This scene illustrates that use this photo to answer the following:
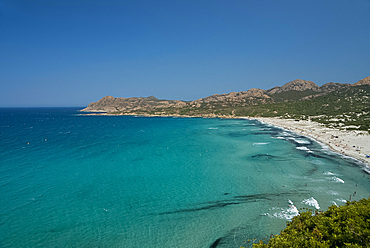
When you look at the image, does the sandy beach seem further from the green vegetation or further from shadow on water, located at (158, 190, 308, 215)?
the green vegetation

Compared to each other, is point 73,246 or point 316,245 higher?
point 316,245

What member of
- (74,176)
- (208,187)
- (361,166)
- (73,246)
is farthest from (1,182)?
(361,166)

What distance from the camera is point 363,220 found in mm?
17328

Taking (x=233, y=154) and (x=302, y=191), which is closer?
(x=302, y=191)

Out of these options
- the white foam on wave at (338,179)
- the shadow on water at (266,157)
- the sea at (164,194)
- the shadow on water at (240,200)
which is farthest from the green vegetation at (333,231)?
the shadow on water at (266,157)

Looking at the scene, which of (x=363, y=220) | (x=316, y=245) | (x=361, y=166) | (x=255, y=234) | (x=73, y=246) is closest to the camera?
(x=316, y=245)

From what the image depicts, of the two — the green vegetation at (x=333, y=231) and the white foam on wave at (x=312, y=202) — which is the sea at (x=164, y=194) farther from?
the green vegetation at (x=333, y=231)

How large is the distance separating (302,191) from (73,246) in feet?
125

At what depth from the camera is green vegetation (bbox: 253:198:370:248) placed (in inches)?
593

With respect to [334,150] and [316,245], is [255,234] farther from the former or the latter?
[334,150]

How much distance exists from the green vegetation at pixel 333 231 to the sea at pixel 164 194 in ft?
24.5

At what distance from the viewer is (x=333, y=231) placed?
1708cm

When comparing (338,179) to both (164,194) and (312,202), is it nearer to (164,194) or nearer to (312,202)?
(312,202)

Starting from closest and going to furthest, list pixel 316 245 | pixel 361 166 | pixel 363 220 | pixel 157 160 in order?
1. pixel 316 245
2. pixel 363 220
3. pixel 361 166
4. pixel 157 160
